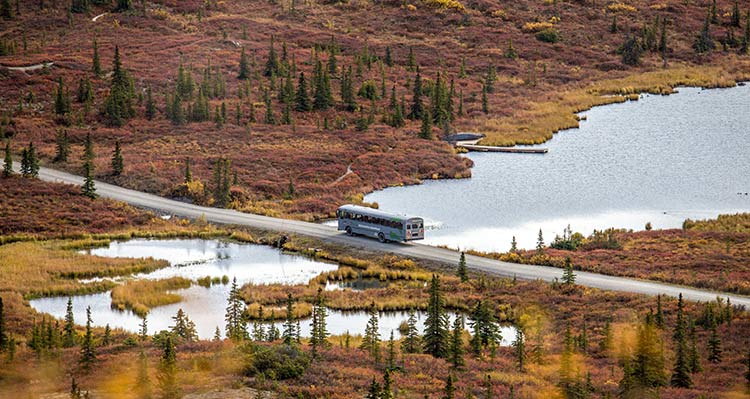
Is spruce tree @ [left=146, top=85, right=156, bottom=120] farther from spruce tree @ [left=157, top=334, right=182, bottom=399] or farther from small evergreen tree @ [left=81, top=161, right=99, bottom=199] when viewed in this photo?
spruce tree @ [left=157, top=334, right=182, bottom=399]

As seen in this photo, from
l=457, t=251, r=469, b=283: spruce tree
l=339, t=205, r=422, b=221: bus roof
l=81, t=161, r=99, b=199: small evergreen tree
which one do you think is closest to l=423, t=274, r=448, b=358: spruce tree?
l=457, t=251, r=469, b=283: spruce tree

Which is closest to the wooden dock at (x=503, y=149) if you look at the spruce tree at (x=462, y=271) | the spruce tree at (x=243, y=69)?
the spruce tree at (x=243, y=69)

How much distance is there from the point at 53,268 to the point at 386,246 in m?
21.2

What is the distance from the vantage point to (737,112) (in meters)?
132

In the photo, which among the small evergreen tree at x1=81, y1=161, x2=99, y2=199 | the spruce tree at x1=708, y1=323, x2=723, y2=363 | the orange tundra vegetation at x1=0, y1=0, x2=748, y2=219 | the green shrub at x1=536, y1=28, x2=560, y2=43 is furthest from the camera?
the green shrub at x1=536, y1=28, x2=560, y2=43

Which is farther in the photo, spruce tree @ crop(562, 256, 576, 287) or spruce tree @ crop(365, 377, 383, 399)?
spruce tree @ crop(562, 256, 576, 287)

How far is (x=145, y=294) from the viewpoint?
212ft

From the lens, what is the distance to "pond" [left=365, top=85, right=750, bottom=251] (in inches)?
3297

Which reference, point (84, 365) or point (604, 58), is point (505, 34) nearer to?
point (604, 58)

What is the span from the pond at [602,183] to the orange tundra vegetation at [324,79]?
492cm

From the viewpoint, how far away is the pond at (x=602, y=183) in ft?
275

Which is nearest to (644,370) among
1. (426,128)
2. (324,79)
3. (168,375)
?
(168,375)

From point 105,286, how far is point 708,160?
210 feet

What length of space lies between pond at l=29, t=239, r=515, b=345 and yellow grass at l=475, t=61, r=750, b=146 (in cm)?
4681
